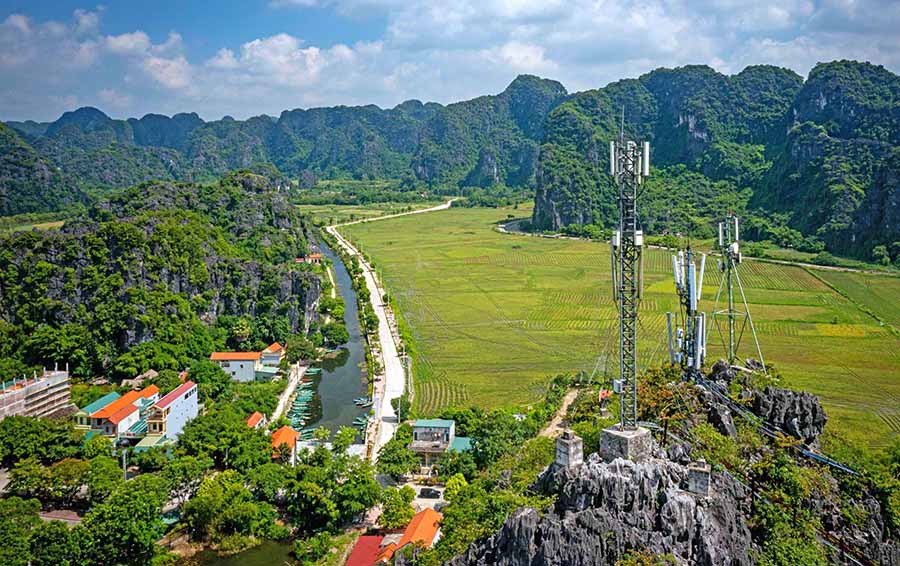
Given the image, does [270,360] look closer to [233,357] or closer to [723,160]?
[233,357]

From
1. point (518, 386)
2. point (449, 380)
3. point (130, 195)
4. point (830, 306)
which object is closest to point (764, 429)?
point (518, 386)

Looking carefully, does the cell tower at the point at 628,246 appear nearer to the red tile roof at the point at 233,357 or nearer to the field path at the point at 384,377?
the field path at the point at 384,377

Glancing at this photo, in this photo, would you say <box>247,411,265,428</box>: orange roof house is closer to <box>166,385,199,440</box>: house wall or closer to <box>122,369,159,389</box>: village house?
<box>166,385,199,440</box>: house wall

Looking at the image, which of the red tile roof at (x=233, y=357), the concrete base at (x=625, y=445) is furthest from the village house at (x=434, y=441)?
the red tile roof at (x=233, y=357)

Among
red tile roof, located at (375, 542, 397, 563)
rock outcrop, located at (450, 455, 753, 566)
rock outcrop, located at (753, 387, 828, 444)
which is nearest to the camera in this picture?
rock outcrop, located at (450, 455, 753, 566)

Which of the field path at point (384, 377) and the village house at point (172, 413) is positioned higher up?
the village house at point (172, 413)

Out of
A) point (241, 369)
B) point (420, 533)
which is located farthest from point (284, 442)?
point (241, 369)

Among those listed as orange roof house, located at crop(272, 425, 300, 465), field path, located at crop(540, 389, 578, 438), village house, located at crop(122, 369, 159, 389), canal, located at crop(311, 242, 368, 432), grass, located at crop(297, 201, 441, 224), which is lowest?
canal, located at crop(311, 242, 368, 432)

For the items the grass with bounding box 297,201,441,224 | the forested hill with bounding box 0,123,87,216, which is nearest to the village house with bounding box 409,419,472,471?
the grass with bounding box 297,201,441,224
